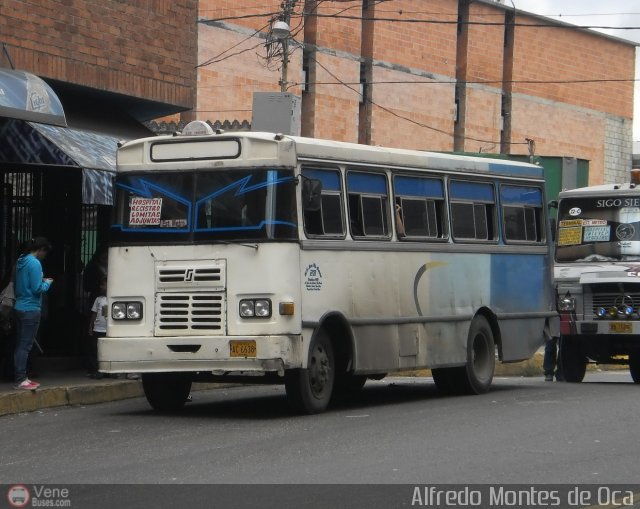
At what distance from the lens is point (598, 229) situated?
69.2 feet

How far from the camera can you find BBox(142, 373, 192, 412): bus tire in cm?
1520

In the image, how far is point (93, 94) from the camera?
20.3 metres

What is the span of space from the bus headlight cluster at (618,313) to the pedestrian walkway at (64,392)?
6.81 meters

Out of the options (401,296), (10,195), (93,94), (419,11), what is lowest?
(401,296)

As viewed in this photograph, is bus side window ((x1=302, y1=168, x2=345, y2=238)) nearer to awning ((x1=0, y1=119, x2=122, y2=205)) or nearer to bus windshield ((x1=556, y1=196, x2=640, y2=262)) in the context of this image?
awning ((x1=0, y1=119, x2=122, y2=205))

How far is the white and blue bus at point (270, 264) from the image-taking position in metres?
14.0

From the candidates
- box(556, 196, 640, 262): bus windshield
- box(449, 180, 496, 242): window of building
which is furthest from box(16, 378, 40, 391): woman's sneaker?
box(556, 196, 640, 262): bus windshield

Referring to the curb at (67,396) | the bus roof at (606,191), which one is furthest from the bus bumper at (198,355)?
the bus roof at (606,191)

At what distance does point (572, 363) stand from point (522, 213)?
3591mm

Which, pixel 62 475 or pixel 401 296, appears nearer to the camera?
pixel 62 475

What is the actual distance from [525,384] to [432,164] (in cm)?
483
